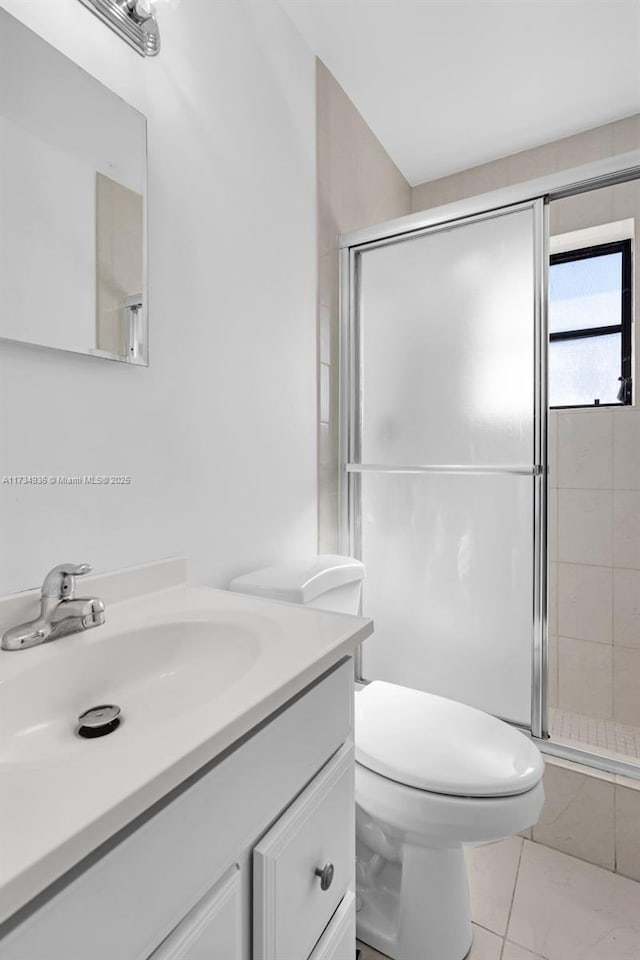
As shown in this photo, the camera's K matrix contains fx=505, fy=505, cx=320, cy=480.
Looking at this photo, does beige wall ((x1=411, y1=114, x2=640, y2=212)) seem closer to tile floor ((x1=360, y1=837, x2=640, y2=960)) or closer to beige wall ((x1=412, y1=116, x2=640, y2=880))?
beige wall ((x1=412, y1=116, x2=640, y2=880))

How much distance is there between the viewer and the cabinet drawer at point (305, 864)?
1.94 feet

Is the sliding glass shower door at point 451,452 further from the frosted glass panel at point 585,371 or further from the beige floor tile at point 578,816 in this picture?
the frosted glass panel at point 585,371

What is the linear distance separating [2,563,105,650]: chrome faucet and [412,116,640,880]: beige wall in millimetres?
1926

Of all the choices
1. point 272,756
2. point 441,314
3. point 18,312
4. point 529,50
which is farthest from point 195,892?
point 529,50

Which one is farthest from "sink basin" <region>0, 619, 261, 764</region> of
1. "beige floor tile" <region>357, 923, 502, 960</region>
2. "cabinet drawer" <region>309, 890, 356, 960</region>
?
"beige floor tile" <region>357, 923, 502, 960</region>

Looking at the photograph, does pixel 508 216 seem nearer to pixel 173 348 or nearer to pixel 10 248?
pixel 173 348

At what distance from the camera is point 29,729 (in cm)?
66

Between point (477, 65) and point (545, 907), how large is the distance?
8.30 feet

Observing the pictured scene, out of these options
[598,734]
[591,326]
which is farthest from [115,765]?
[591,326]

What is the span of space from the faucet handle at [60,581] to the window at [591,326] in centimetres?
191

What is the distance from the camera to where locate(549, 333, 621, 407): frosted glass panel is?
208cm

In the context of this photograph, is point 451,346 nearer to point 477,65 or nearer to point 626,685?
point 477,65

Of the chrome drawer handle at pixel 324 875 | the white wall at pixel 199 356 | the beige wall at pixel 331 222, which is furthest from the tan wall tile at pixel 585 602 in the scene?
the chrome drawer handle at pixel 324 875

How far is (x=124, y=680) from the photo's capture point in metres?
0.79
